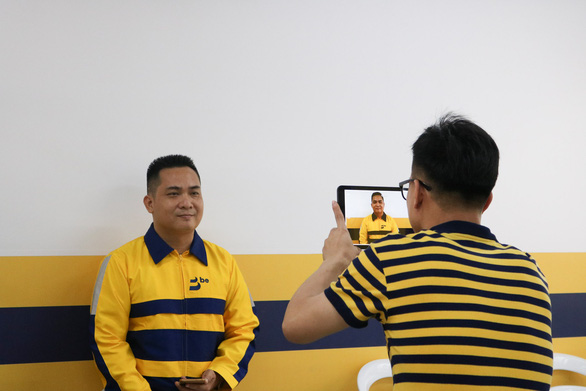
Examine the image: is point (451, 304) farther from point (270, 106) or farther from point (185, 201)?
point (270, 106)

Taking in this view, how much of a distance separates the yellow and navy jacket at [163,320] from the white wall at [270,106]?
1.23 feet

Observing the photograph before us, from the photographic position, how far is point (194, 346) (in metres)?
1.84

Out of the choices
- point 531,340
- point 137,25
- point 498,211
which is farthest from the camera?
point 498,211

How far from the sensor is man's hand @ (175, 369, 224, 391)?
5.77ft

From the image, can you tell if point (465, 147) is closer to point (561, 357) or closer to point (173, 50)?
point (173, 50)

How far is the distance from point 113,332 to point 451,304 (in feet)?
4.61

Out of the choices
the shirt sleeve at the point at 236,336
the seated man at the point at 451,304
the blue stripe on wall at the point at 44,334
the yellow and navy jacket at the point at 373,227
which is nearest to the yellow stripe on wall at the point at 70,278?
the blue stripe on wall at the point at 44,334

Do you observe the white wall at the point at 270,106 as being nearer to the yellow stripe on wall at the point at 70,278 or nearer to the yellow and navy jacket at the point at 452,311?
the yellow stripe on wall at the point at 70,278

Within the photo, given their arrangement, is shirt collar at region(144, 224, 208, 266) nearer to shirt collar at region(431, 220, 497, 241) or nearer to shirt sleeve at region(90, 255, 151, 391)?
shirt sleeve at region(90, 255, 151, 391)

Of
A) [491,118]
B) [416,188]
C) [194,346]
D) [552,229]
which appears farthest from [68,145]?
[552,229]

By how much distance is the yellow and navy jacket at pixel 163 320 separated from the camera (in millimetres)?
1733

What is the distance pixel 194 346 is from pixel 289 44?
1729 millimetres

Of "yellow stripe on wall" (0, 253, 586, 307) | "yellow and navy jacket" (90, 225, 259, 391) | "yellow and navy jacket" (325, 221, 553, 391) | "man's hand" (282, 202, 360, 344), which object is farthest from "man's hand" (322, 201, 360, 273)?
"yellow stripe on wall" (0, 253, 586, 307)

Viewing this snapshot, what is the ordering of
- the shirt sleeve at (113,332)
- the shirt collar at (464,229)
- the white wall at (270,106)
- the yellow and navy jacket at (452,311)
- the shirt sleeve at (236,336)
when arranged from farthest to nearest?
the white wall at (270,106) → the shirt sleeve at (236,336) → the shirt sleeve at (113,332) → the shirt collar at (464,229) → the yellow and navy jacket at (452,311)
